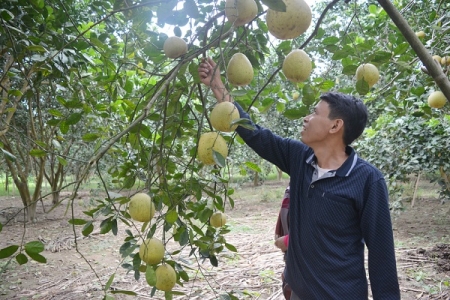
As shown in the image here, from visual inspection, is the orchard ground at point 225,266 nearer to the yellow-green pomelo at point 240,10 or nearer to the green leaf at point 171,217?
the green leaf at point 171,217

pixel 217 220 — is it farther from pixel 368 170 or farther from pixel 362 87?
pixel 362 87

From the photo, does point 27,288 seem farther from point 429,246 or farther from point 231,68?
point 429,246

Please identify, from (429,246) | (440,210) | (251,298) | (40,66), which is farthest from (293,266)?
(440,210)

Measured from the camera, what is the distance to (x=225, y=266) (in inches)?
194

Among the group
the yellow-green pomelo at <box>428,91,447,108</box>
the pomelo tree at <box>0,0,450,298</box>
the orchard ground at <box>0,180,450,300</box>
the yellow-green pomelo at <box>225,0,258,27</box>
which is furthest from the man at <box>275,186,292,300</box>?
the yellow-green pomelo at <box>428,91,447,108</box>

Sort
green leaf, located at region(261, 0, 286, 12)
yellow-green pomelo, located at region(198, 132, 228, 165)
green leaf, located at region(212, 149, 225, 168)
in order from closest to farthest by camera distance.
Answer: green leaf, located at region(261, 0, 286, 12), green leaf, located at region(212, 149, 225, 168), yellow-green pomelo, located at region(198, 132, 228, 165)

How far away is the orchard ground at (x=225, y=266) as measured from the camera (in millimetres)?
3947

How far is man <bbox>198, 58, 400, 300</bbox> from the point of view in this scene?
4.57ft

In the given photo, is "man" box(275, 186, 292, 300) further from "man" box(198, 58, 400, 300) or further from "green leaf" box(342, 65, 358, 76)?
"green leaf" box(342, 65, 358, 76)

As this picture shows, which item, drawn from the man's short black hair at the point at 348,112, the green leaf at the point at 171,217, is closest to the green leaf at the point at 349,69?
the man's short black hair at the point at 348,112

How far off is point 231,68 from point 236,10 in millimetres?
258

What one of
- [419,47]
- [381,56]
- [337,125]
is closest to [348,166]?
[337,125]

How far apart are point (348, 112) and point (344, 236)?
0.51 metres

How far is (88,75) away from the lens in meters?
2.49
